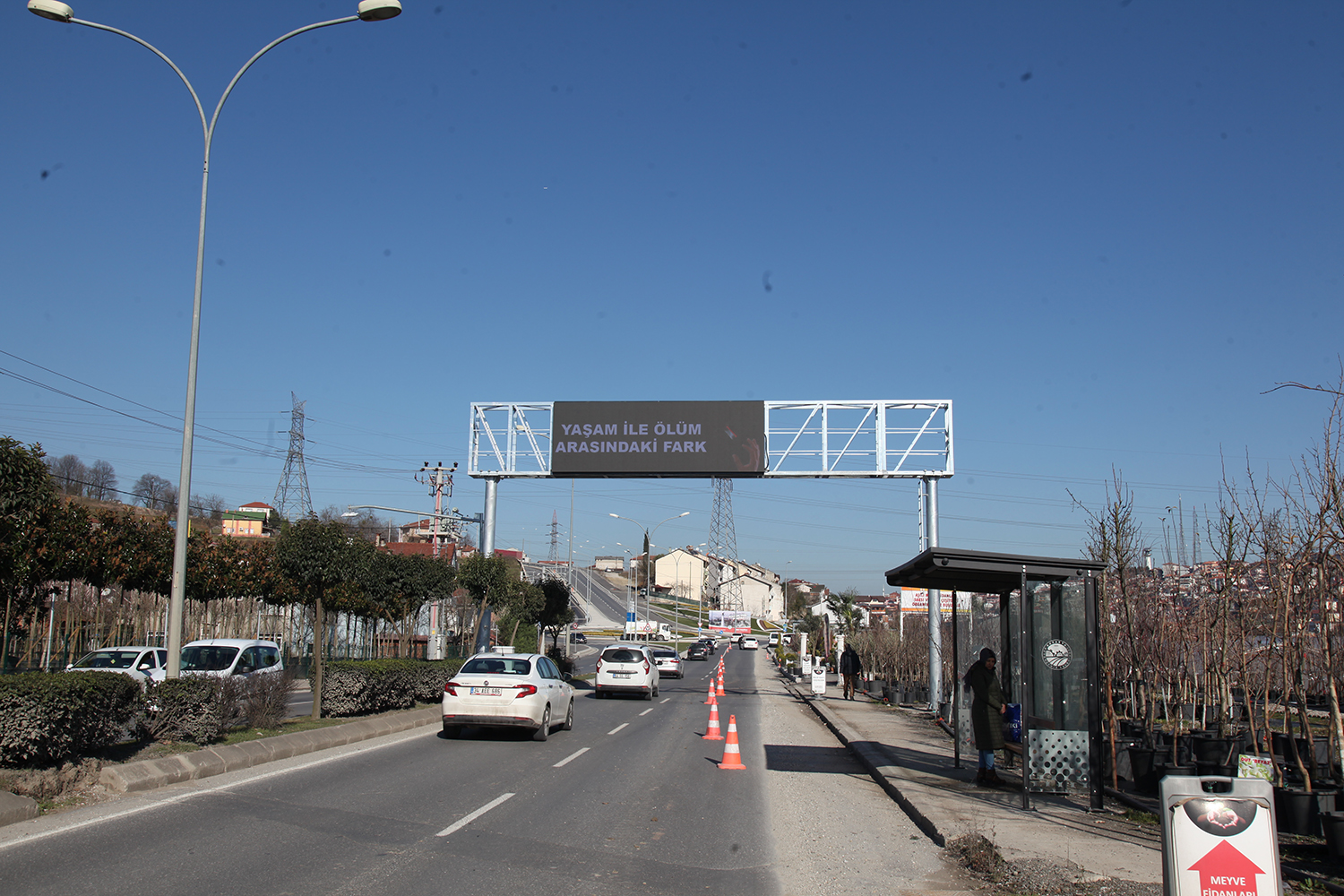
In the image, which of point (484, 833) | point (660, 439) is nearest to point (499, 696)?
point (484, 833)

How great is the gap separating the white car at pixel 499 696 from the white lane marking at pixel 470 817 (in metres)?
5.68

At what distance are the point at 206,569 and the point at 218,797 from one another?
2412cm

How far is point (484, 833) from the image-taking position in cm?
897

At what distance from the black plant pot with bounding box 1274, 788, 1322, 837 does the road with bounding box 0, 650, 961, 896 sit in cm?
307

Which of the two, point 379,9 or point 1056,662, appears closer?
point 1056,662

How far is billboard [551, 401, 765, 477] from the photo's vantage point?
2961 cm

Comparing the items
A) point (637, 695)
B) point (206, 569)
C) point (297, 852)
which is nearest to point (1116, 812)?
point (297, 852)

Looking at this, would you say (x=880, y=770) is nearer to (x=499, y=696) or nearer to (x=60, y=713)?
(x=499, y=696)

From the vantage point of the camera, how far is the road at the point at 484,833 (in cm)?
717

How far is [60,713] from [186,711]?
3.06m

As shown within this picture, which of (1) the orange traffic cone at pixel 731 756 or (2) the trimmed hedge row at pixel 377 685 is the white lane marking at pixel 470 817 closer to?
(1) the orange traffic cone at pixel 731 756

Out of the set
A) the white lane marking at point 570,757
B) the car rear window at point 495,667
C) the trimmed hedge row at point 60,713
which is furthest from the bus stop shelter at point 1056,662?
the trimmed hedge row at point 60,713

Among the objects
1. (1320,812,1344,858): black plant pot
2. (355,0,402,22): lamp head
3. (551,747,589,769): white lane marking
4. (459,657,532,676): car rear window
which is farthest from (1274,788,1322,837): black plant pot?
(355,0,402,22): lamp head

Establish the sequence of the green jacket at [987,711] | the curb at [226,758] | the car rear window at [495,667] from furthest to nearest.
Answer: the car rear window at [495,667] → the green jacket at [987,711] → the curb at [226,758]
